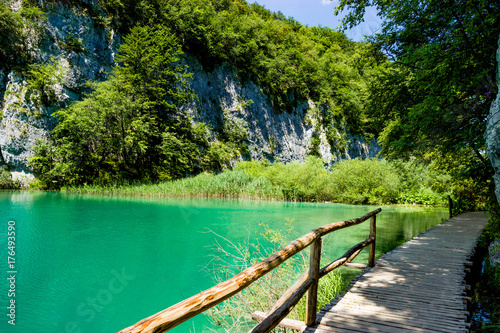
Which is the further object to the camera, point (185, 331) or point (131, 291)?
point (131, 291)

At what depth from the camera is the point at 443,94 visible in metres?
5.36

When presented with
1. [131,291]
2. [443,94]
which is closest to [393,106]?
[443,94]

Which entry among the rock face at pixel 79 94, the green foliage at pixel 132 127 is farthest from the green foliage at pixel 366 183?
the green foliage at pixel 132 127

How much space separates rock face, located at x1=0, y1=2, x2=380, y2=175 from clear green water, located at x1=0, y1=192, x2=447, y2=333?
10060 millimetres

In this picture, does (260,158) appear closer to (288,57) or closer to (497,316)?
(288,57)

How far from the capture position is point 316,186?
22062mm

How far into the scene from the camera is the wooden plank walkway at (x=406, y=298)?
8.52 ft

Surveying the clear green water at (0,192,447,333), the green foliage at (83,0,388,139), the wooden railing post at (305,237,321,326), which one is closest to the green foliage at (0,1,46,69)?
the green foliage at (83,0,388,139)

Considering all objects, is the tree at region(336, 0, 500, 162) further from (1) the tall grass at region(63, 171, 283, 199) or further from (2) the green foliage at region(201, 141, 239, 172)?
(2) the green foliage at region(201, 141, 239, 172)

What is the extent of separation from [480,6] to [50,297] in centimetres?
841

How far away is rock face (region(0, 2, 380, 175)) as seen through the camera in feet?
61.2

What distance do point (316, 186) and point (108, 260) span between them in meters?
18.0

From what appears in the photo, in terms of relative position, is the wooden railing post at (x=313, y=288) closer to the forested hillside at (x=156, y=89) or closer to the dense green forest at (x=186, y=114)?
the dense green forest at (x=186, y=114)

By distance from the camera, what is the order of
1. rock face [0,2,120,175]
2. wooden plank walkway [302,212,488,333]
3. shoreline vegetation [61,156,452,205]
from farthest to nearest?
1. shoreline vegetation [61,156,452,205]
2. rock face [0,2,120,175]
3. wooden plank walkway [302,212,488,333]
